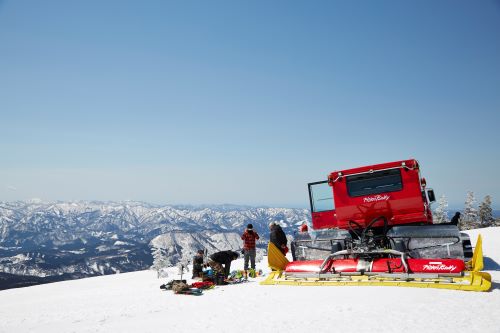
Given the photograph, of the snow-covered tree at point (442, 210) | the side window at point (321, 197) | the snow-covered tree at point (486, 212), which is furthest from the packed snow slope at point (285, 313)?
the snow-covered tree at point (486, 212)

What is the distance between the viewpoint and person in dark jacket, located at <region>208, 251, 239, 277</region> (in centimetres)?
1281

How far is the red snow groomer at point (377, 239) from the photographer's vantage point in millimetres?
9172

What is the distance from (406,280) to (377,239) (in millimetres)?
2903

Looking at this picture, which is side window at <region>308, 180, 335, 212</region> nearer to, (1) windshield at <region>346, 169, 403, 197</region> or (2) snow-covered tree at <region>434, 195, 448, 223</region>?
(1) windshield at <region>346, 169, 403, 197</region>

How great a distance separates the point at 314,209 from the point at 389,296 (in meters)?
6.72

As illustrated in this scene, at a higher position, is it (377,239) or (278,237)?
(278,237)

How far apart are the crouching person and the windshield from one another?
203 inches

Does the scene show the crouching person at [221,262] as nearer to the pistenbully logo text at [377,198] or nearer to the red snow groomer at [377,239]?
the red snow groomer at [377,239]

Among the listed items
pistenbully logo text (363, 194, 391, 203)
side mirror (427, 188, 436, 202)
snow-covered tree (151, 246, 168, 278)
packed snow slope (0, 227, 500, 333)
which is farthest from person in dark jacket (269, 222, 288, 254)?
snow-covered tree (151, 246, 168, 278)

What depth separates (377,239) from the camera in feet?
38.9

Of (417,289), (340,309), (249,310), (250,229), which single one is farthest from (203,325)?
(250,229)

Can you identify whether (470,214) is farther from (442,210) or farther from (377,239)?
(377,239)

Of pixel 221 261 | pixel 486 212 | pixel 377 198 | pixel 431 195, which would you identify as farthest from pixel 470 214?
pixel 221 261

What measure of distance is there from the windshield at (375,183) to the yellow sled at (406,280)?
10.7 ft
